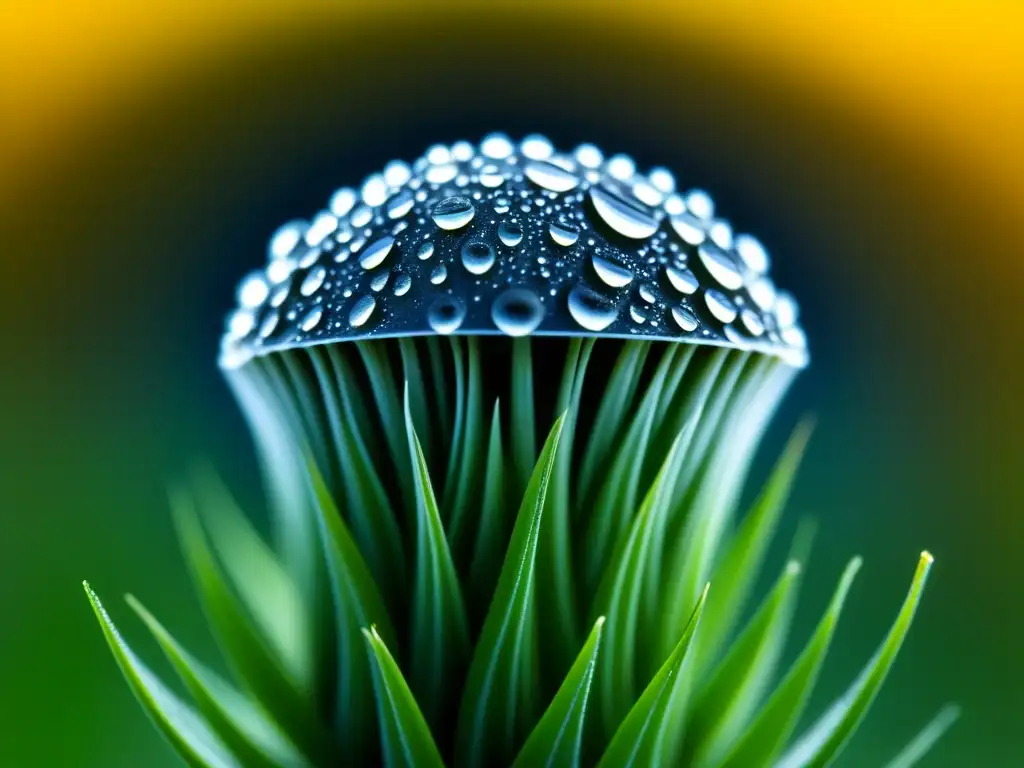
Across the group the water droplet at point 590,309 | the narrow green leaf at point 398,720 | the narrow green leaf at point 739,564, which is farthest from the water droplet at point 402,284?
the narrow green leaf at point 739,564

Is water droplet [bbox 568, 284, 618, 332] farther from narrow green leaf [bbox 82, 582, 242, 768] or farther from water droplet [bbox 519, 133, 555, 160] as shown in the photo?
narrow green leaf [bbox 82, 582, 242, 768]

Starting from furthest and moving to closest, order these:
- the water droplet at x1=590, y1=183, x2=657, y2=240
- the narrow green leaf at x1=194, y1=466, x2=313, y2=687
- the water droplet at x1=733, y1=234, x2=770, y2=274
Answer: the narrow green leaf at x1=194, y1=466, x2=313, y2=687
the water droplet at x1=733, y1=234, x2=770, y2=274
the water droplet at x1=590, y1=183, x2=657, y2=240

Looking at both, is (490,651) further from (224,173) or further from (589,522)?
(224,173)

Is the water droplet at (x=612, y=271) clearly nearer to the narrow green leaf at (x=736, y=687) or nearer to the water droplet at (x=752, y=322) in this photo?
the water droplet at (x=752, y=322)

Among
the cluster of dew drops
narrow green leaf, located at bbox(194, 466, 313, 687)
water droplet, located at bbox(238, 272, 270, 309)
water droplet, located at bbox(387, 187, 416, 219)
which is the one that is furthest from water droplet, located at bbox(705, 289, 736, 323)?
narrow green leaf, located at bbox(194, 466, 313, 687)

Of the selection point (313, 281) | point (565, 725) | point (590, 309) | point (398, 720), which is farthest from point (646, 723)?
point (313, 281)

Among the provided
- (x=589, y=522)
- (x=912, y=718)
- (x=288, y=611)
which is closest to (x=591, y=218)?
(x=589, y=522)
